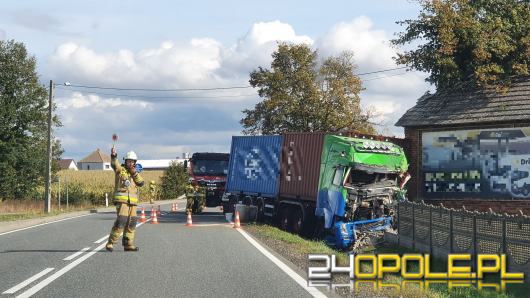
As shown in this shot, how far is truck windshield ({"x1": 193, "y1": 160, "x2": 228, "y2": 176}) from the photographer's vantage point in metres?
32.7

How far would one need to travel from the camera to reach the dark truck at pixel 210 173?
32.4m

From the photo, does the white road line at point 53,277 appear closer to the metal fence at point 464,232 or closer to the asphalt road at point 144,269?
the asphalt road at point 144,269

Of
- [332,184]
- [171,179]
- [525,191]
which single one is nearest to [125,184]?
[332,184]

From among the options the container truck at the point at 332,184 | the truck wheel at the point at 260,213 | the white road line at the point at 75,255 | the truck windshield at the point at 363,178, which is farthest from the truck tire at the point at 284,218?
the white road line at the point at 75,255

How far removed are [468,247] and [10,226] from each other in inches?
638

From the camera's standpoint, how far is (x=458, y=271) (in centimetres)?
1225

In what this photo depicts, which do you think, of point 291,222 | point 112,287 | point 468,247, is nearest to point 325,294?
point 112,287

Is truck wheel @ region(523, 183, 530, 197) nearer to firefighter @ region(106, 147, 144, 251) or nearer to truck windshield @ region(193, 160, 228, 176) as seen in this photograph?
truck windshield @ region(193, 160, 228, 176)

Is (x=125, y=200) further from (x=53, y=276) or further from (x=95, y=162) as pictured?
(x=95, y=162)

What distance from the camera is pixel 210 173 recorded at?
32.7 meters

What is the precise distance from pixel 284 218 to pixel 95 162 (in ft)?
563

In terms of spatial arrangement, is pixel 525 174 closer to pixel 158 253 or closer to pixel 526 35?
pixel 526 35


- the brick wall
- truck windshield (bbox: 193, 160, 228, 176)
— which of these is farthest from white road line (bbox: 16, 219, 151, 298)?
truck windshield (bbox: 193, 160, 228, 176)

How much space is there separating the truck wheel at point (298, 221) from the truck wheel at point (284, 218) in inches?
17.4
